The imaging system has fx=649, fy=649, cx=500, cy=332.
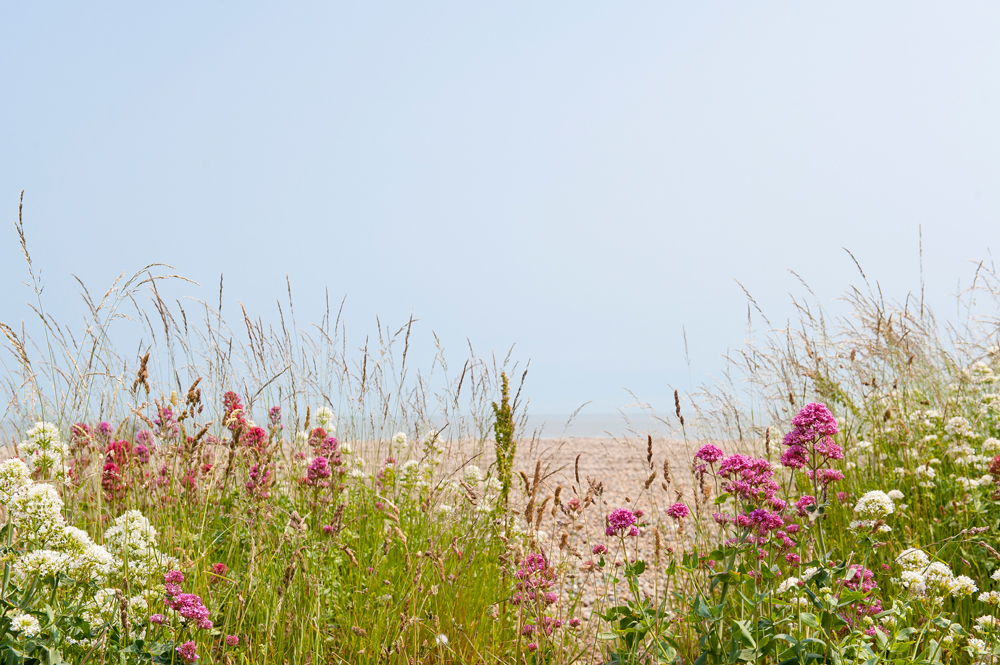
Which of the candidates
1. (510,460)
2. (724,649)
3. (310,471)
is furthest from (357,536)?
(724,649)

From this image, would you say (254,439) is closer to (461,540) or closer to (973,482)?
(461,540)

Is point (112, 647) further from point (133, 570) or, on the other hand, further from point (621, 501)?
point (621, 501)

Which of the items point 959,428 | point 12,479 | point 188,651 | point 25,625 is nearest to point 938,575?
point 959,428

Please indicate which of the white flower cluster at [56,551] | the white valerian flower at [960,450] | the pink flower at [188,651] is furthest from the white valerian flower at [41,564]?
the white valerian flower at [960,450]

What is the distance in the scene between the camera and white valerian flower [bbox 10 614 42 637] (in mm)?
1719

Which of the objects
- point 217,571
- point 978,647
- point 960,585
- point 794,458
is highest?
point 794,458

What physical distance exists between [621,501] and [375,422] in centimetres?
350

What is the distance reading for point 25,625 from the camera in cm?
172

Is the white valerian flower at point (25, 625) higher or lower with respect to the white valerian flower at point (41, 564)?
lower

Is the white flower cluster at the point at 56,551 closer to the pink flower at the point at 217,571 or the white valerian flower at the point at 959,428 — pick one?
the pink flower at the point at 217,571

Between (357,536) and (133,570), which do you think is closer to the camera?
(133,570)

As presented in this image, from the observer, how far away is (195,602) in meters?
1.93

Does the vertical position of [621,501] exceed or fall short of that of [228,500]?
it falls short

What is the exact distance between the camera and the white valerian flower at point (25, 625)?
172 centimetres
